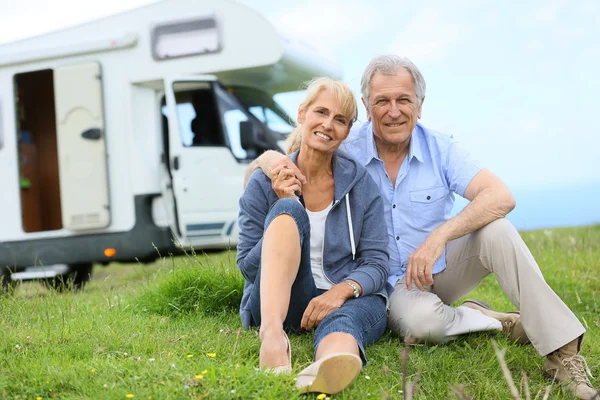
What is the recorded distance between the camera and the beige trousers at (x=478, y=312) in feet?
9.27

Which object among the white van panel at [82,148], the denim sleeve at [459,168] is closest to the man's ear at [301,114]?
the denim sleeve at [459,168]

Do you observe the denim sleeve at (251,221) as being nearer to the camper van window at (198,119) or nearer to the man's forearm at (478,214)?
the man's forearm at (478,214)

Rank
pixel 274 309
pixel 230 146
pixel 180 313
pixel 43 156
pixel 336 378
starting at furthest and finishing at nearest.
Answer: pixel 43 156 < pixel 230 146 < pixel 180 313 < pixel 274 309 < pixel 336 378

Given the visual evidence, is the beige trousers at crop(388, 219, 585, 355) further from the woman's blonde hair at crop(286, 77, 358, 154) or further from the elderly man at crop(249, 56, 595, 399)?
the woman's blonde hair at crop(286, 77, 358, 154)

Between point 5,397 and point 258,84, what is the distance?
4.95 m

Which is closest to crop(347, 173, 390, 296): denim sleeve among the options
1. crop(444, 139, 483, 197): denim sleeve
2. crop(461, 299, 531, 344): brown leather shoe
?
crop(444, 139, 483, 197): denim sleeve

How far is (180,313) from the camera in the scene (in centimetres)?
375

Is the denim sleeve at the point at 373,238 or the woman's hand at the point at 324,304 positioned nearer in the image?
the woman's hand at the point at 324,304

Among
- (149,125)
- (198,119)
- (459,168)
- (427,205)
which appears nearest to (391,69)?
(459,168)

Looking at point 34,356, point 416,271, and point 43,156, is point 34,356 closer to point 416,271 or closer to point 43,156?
point 416,271

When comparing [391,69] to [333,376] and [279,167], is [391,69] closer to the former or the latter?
[279,167]

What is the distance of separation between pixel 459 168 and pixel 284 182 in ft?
A: 3.14

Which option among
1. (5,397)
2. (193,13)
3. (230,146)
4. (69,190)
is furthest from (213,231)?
Answer: (5,397)

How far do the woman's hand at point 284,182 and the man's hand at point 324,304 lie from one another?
475mm
